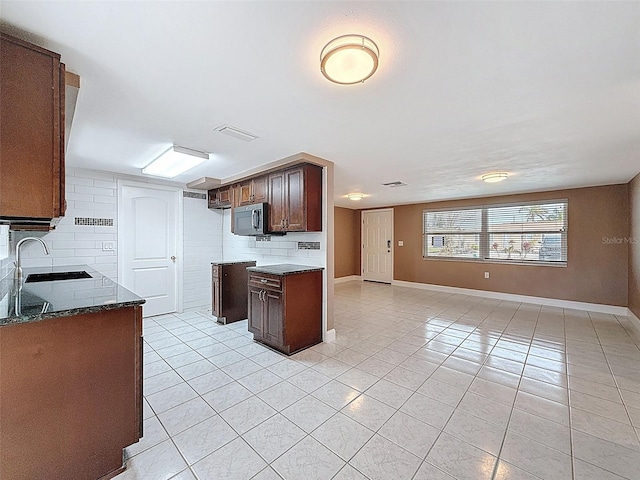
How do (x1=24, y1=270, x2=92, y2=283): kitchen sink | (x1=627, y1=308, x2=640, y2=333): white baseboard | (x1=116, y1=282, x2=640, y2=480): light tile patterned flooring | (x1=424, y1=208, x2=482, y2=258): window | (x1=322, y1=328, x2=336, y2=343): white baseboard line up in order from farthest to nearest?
1. (x1=424, y1=208, x2=482, y2=258): window
2. (x1=627, y1=308, x2=640, y2=333): white baseboard
3. (x1=322, y1=328, x2=336, y2=343): white baseboard
4. (x1=24, y1=270, x2=92, y2=283): kitchen sink
5. (x1=116, y1=282, x2=640, y2=480): light tile patterned flooring

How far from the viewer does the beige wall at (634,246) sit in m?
3.90

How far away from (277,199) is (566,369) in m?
3.61

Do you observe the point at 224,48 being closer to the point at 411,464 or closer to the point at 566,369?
the point at 411,464

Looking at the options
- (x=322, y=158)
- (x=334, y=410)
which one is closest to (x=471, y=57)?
(x=322, y=158)

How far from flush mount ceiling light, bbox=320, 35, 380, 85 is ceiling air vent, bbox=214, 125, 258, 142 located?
1.29 m

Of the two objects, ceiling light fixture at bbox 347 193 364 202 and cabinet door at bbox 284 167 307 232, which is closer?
cabinet door at bbox 284 167 307 232

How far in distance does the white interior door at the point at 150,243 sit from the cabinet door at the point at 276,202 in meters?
2.07

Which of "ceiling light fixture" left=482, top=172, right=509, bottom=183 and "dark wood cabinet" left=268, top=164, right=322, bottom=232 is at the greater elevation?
"ceiling light fixture" left=482, top=172, right=509, bottom=183

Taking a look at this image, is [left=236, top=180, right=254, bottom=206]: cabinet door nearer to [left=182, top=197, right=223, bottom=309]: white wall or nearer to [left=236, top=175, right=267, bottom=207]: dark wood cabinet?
[left=236, top=175, right=267, bottom=207]: dark wood cabinet

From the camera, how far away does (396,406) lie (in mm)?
2115

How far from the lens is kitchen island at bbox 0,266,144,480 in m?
1.24

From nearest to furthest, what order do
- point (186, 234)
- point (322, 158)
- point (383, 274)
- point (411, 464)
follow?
1. point (411, 464)
2. point (322, 158)
3. point (186, 234)
4. point (383, 274)

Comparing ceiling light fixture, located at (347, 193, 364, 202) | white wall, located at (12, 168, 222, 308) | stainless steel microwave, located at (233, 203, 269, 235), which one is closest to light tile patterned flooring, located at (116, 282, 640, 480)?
white wall, located at (12, 168, 222, 308)

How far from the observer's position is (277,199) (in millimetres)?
3637
